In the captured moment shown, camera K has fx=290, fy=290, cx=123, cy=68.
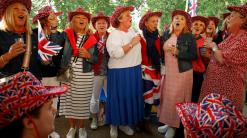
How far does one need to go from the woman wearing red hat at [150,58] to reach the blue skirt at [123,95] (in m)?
Answer: 0.20

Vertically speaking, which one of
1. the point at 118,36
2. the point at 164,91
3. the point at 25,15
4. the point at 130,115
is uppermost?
the point at 25,15

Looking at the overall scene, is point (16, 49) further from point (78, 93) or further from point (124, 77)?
point (124, 77)

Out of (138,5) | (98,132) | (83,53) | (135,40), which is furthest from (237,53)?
(138,5)

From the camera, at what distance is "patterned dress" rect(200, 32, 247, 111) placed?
3234 mm

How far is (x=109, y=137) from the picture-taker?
14.2 feet

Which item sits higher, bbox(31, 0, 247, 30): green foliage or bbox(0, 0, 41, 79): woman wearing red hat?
bbox(31, 0, 247, 30): green foliage

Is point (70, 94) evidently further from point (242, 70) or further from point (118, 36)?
point (242, 70)

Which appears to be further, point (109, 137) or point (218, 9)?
point (218, 9)

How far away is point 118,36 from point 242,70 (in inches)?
67.3

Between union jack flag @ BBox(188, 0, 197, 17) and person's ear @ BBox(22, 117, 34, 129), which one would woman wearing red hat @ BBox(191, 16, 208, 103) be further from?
person's ear @ BBox(22, 117, 34, 129)

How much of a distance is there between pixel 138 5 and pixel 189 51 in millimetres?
5737

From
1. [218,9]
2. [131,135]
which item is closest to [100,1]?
[218,9]

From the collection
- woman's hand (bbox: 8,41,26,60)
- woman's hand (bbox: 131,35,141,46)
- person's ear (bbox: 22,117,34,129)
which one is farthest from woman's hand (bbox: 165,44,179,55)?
person's ear (bbox: 22,117,34,129)

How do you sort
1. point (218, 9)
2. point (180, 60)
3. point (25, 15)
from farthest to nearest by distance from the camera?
1. point (218, 9)
2. point (180, 60)
3. point (25, 15)
